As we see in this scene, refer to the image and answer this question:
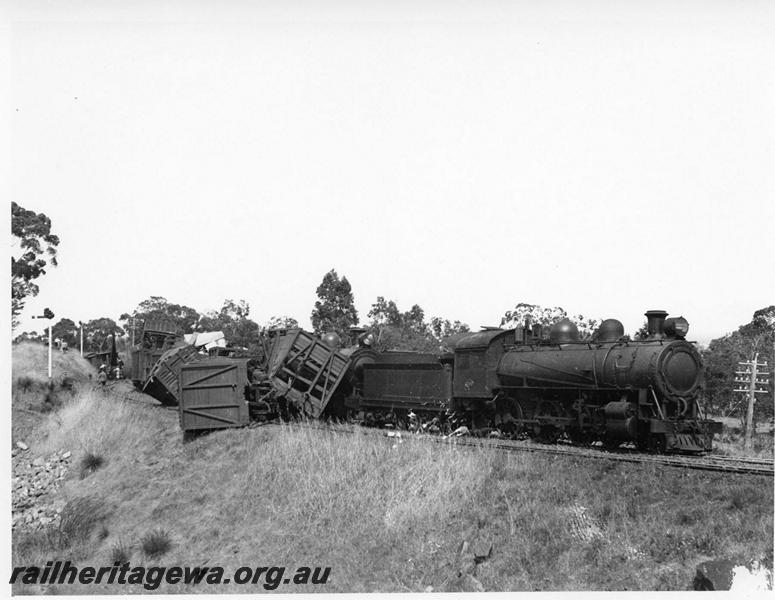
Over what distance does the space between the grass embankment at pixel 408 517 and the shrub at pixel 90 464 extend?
1.25 meters

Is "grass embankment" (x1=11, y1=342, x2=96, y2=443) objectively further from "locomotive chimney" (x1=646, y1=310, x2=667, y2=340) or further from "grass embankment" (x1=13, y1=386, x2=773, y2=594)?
"locomotive chimney" (x1=646, y1=310, x2=667, y2=340)

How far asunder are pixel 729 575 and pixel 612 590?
138cm

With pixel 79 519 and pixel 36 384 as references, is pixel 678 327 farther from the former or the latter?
pixel 36 384

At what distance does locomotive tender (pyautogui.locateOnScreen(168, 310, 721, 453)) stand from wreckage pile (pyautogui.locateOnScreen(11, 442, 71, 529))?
377 centimetres

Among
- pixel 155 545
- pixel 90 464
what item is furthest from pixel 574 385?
pixel 90 464

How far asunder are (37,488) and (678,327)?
1662 cm

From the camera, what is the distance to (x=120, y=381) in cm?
3947

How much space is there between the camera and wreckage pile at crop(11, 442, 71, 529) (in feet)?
59.4

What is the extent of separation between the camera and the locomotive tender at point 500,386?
14.9 metres

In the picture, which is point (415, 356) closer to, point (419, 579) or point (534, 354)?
point (534, 354)

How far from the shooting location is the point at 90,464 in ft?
67.6

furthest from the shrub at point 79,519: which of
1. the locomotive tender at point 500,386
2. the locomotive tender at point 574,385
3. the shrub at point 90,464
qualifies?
the locomotive tender at point 574,385

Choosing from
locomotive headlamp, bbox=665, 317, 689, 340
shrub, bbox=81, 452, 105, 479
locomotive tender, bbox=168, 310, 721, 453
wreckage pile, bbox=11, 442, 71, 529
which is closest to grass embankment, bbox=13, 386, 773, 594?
wreckage pile, bbox=11, 442, 71, 529

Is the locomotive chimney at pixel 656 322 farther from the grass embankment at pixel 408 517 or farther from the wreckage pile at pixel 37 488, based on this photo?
the wreckage pile at pixel 37 488
